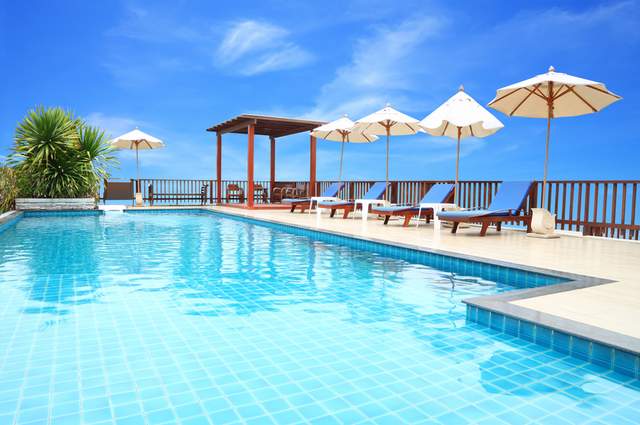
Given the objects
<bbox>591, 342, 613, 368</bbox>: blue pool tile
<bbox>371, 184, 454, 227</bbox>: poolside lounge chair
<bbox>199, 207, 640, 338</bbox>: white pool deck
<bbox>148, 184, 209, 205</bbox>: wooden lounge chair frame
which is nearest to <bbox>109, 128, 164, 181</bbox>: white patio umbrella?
<bbox>148, 184, 209, 205</bbox>: wooden lounge chair frame

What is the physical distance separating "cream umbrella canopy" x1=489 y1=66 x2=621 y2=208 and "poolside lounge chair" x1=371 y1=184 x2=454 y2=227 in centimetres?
196

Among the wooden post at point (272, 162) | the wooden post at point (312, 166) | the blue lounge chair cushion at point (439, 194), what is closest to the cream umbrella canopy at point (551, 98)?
the blue lounge chair cushion at point (439, 194)

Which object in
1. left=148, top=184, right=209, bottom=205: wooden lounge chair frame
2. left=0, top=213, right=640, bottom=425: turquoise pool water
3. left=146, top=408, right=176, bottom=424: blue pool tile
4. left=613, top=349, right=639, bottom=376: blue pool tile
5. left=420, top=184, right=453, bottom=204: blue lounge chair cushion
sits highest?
left=420, top=184, right=453, bottom=204: blue lounge chair cushion

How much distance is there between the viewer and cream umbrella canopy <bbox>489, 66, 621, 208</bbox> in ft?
23.9

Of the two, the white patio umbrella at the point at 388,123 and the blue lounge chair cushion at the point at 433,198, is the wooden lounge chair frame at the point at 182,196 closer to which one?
the white patio umbrella at the point at 388,123

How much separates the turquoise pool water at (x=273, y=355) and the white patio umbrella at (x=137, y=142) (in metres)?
12.1

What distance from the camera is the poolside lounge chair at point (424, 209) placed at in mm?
9305

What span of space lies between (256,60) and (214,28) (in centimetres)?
218

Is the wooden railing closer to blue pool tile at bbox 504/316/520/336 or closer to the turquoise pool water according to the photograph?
the turquoise pool water

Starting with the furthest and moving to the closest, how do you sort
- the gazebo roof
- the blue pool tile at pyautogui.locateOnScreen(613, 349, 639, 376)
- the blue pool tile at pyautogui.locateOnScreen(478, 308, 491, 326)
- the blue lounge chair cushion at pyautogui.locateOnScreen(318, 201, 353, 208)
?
the gazebo roof
the blue lounge chair cushion at pyautogui.locateOnScreen(318, 201, 353, 208)
the blue pool tile at pyautogui.locateOnScreen(478, 308, 491, 326)
the blue pool tile at pyautogui.locateOnScreen(613, 349, 639, 376)

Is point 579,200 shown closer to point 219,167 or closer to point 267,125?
point 267,125

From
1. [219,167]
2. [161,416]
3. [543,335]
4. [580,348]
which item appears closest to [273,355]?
[161,416]

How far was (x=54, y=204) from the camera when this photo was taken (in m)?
13.7

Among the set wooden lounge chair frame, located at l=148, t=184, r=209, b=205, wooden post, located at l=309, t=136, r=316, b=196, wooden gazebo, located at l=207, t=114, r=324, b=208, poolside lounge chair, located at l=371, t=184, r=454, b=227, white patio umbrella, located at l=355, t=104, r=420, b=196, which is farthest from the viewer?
wooden lounge chair frame, located at l=148, t=184, r=209, b=205
